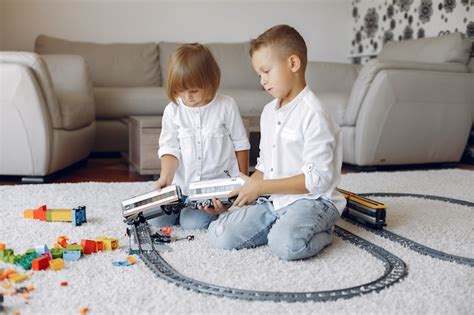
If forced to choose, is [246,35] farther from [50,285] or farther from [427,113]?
[50,285]

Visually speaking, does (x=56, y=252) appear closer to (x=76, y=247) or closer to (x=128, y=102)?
(x=76, y=247)

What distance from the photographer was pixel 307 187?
1.34m

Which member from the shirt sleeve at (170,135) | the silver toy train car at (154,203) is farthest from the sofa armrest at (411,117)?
the silver toy train car at (154,203)

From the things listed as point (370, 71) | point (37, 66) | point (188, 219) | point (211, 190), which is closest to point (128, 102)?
point (37, 66)

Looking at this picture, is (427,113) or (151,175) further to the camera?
(427,113)

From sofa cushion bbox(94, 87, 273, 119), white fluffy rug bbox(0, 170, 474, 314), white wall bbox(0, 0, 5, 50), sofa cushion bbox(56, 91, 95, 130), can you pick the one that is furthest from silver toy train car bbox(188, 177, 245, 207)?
white wall bbox(0, 0, 5, 50)

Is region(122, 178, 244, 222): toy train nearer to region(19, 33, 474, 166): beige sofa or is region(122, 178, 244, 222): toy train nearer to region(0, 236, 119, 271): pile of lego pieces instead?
region(0, 236, 119, 271): pile of lego pieces

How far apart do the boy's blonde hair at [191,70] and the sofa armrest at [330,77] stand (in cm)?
222

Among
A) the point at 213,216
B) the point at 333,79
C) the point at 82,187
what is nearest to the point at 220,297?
the point at 213,216

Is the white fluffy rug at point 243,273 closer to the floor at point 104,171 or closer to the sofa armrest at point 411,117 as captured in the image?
the floor at point 104,171

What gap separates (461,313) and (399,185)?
1.38 meters

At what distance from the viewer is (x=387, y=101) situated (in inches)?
106

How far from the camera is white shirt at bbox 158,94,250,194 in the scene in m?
1.68

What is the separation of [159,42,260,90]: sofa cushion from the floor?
89 centimetres
